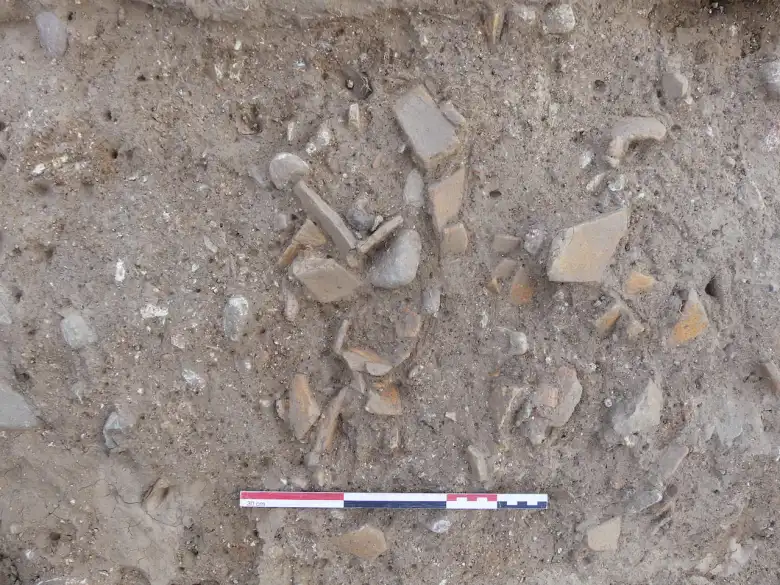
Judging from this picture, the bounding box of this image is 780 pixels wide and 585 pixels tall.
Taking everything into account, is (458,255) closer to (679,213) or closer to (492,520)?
(679,213)

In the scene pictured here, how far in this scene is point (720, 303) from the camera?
236 centimetres

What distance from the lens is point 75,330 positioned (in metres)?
2.09

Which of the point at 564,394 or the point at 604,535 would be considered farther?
the point at 604,535

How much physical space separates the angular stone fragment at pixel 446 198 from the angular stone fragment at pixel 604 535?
1.45 meters

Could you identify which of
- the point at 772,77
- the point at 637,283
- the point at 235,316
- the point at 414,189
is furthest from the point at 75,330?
the point at 772,77

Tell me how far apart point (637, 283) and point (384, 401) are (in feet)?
3.64

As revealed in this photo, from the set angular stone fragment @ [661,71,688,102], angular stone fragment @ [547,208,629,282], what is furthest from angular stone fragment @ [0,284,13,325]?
angular stone fragment @ [661,71,688,102]

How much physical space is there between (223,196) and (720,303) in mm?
2071

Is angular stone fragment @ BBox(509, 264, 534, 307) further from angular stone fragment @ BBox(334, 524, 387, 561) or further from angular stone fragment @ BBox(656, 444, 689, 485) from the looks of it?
angular stone fragment @ BBox(334, 524, 387, 561)

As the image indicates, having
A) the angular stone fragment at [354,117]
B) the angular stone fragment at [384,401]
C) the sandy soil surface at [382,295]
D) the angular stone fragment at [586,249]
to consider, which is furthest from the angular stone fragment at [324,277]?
the angular stone fragment at [586,249]

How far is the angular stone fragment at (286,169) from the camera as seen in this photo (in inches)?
82.2

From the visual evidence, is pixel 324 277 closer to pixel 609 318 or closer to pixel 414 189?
pixel 414 189

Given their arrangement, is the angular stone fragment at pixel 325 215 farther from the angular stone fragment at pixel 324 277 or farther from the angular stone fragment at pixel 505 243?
the angular stone fragment at pixel 505 243

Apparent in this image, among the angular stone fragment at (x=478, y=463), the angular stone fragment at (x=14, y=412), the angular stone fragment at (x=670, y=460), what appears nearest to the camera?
the angular stone fragment at (x=14, y=412)
